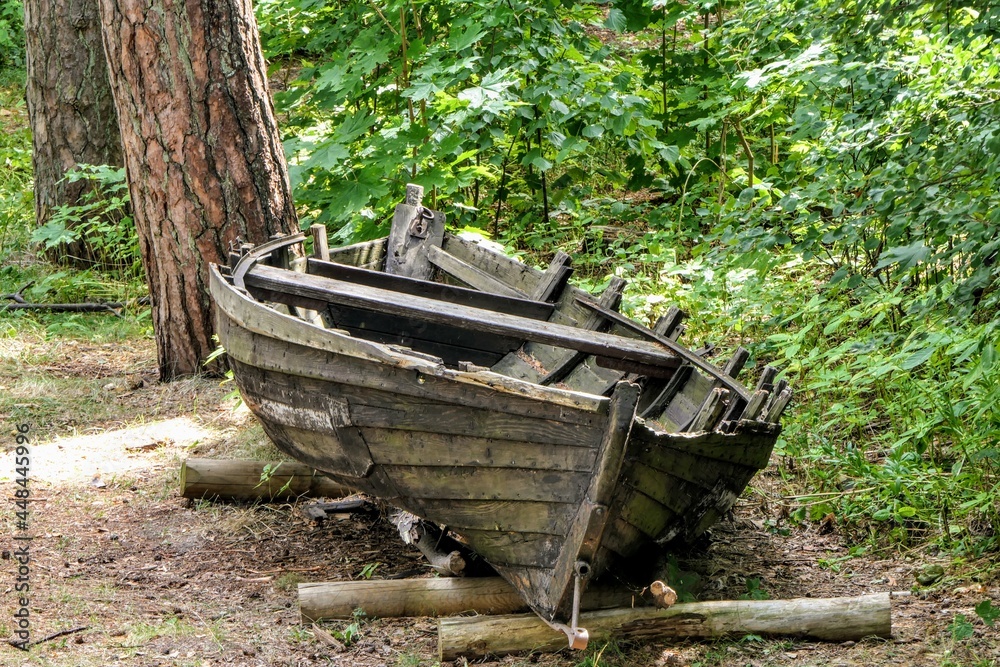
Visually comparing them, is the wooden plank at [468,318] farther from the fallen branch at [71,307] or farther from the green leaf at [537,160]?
the fallen branch at [71,307]

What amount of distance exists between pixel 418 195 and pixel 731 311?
2.22 metres

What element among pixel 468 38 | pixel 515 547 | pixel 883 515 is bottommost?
pixel 883 515

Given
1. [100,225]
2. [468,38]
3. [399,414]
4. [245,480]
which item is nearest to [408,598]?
[399,414]

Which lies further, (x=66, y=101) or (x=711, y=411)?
(x=66, y=101)

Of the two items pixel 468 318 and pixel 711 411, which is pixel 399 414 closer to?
pixel 468 318

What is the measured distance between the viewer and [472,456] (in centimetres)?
337

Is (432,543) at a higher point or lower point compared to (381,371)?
lower

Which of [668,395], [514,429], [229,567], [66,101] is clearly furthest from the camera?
[66,101]

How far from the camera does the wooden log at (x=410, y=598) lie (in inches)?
143

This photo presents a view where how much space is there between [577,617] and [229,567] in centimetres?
176

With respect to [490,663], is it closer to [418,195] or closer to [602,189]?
[418,195]

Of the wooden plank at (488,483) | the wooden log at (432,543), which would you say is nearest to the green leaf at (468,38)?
the wooden log at (432,543)

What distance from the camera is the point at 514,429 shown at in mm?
3277

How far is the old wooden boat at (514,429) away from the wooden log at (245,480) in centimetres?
61
